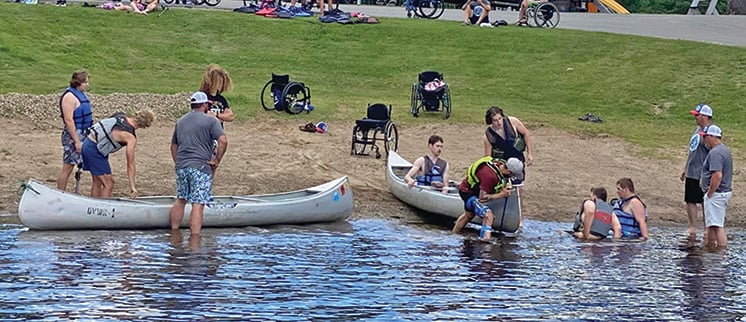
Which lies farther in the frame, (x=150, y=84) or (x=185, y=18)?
(x=185, y=18)

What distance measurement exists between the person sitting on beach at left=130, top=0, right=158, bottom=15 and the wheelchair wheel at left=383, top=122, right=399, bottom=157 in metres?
13.7

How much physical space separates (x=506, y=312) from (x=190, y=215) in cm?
489

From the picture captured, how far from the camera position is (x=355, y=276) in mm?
13695

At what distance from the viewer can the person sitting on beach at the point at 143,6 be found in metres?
33.7

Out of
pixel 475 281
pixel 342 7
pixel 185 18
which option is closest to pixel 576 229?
pixel 475 281

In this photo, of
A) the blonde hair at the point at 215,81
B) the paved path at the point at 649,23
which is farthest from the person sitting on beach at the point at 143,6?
the blonde hair at the point at 215,81

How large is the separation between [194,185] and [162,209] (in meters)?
1.04

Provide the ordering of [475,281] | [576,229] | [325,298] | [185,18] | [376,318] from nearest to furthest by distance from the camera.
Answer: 1. [376,318]
2. [325,298]
3. [475,281]
4. [576,229]
5. [185,18]

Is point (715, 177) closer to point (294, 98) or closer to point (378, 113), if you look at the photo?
point (378, 113)

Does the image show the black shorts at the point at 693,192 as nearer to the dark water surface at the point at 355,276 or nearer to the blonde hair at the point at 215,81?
the dark water surface at the point at 355,276

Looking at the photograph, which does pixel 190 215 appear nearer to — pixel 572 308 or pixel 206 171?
pixel 206 171

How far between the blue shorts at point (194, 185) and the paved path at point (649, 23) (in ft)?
69.0

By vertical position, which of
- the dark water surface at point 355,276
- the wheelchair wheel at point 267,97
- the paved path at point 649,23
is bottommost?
the dark water surface at point 355,276

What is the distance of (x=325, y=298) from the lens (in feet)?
41.2
